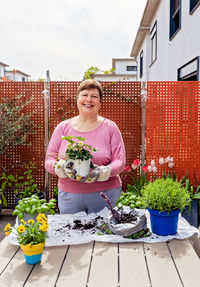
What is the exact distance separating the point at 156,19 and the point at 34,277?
8.56m

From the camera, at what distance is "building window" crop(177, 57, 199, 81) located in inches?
186

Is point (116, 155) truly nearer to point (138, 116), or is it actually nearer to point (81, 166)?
point (81, 166)

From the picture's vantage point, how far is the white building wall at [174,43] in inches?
188

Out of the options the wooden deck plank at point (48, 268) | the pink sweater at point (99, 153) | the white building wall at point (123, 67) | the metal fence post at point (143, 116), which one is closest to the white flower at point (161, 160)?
the metal fence post at point (143, 116)

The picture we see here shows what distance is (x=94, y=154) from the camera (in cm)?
196

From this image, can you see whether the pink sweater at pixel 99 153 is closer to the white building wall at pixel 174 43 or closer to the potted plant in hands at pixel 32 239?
the potted plant in hands at pixel 32 239

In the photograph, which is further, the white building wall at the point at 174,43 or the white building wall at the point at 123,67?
the white building wall at the point at 123,67

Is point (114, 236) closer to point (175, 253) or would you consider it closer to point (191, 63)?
point (175, 253)

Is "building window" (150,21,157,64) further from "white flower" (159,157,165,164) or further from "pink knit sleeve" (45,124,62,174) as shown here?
"pink knit sleeve" (45,124,62,174)

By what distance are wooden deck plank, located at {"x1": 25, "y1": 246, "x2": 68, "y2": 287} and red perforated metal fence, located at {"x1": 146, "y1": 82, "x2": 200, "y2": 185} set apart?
2.77m

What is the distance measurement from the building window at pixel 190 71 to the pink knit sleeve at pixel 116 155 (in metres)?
3.03

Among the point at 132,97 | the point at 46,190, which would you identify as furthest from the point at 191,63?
the point at 46,190

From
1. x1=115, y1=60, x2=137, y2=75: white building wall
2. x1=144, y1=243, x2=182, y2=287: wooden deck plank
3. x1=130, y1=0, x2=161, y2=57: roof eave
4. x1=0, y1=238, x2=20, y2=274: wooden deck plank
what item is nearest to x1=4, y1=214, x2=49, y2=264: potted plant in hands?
x1=0, y1=238, x2=20, y2=274: wooden deck plank

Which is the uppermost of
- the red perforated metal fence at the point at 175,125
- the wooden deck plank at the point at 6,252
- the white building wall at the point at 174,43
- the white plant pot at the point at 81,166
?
the white building wall at the point at 174,43
